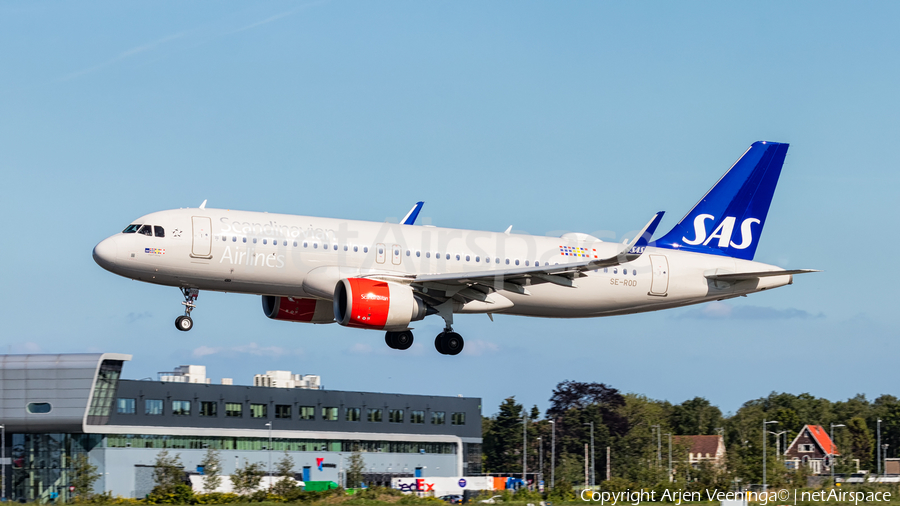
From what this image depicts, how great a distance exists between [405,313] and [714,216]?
15297mm

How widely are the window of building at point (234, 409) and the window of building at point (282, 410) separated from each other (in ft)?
10.4

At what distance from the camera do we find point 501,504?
140ft

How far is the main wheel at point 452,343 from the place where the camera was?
1526 inches

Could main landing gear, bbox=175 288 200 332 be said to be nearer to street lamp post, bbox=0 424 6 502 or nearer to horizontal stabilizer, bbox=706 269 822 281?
horizontal stabilizer, bbox=706 269 822 281

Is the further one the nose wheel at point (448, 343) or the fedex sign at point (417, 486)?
the fedex sign at point (417, 486)

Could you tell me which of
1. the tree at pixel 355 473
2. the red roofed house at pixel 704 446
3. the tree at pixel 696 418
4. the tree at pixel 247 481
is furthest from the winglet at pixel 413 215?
the tree at pixel 696 418

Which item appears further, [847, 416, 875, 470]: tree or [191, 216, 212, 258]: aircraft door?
[847, 416, 875, 470]: tree

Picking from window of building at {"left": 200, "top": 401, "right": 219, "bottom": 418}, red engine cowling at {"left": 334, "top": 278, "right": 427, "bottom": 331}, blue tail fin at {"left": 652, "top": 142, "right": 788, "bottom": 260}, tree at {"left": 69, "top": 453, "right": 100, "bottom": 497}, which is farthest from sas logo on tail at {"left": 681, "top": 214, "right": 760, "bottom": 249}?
window of building at {"left": 200, "top": 401, "right": 219, "bottom": 418}

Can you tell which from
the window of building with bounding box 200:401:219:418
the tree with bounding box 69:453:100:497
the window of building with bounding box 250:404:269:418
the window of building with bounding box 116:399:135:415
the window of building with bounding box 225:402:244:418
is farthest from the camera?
the window of building with bounding box 250:404:269:418

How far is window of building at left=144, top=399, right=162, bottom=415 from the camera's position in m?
77.6

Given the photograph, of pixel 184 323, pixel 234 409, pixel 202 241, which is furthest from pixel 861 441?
pixel 202 241

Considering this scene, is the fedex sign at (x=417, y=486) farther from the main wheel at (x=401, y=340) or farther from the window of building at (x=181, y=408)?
the main wheel at (x=401, y=340)

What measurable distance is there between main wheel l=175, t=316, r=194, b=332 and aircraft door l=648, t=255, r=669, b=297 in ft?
59.5

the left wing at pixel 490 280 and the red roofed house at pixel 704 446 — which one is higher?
the left wing at pixel 490 280
